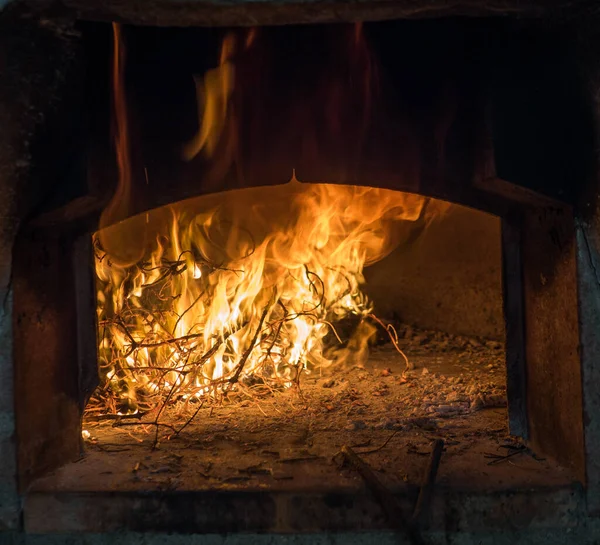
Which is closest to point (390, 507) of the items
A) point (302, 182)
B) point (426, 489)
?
point (426, 489)

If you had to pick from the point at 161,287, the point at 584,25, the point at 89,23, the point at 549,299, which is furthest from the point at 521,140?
the point at 161,287

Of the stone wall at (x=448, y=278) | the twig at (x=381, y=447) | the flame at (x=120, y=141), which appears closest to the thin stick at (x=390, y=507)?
the twig at (x=381, y=447)

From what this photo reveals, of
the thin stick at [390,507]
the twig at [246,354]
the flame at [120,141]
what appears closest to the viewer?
the thin stick at [390,507]

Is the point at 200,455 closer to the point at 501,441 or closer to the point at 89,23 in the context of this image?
the point at 501,441

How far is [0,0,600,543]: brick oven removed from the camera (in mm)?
2035

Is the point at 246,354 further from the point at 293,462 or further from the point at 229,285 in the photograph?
the point at 293,462

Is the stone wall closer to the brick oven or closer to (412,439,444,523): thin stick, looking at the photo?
the brick oven

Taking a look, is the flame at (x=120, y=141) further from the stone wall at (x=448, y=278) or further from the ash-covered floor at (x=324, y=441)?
the stone wall at (x=448, y=278)

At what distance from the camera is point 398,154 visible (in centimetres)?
231

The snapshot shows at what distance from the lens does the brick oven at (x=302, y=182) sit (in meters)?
2.04

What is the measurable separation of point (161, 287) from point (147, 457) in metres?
1.42

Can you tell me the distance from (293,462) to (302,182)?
3.34 ft

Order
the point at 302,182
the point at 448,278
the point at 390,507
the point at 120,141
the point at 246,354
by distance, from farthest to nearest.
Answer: the point at 448,278
the point at 246,354
the point at 302,182
the point at 120,141
the point at 390,507

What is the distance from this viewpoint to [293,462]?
→ 2.28 m
